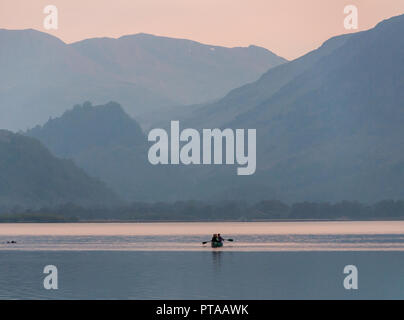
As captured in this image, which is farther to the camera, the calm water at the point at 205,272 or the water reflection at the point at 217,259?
the water reflection at the point at 217,259

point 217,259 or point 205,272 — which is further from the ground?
point 217,259

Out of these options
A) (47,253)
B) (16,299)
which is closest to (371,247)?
(47,253)

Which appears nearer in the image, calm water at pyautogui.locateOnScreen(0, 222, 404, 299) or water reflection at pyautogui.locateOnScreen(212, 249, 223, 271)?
calm water at pyautogui.locateOnScreen(0, 222, 404, 299)

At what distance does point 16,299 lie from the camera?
98875 millimetres

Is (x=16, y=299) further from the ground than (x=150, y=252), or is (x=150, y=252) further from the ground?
(x=150, y=252)

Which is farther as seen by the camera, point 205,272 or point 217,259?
point 217,259
